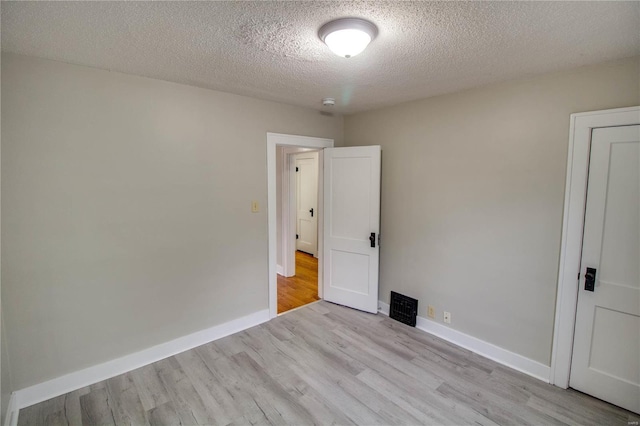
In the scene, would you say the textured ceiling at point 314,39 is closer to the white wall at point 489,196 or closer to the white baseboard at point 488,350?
the white wall at point 489,196

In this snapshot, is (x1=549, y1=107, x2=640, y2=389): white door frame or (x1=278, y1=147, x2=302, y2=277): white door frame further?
(x1=278, y1=147, x2=302, y2=277): white door frame

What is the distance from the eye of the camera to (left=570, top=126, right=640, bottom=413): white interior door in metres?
2.00

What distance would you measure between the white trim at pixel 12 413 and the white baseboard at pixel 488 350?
3266 mm

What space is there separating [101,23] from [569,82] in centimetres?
302

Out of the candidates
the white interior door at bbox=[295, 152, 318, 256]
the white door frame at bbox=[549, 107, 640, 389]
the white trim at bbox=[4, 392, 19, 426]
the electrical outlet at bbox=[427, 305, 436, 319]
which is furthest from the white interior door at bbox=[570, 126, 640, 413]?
the white interior door at bbox=[295, 152, 318, 256]

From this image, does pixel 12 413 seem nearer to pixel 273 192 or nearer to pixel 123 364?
pixel 123 364

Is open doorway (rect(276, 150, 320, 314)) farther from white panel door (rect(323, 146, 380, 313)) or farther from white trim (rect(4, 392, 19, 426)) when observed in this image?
white trim (rect(4, 392, 19, 426))

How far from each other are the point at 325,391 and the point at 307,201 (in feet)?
14.2

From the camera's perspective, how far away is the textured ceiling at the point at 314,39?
1454 millimetres

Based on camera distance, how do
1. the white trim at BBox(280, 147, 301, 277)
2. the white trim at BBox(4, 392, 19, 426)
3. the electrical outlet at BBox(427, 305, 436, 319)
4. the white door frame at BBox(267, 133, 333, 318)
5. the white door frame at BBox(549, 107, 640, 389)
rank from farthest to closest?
1. the white trim at BBox(280, 147, 301, 277)
2. the white door frame at BBox(267, 133, 333, 318)
3. the electrical outlet at BBox(427, 305, 436, 319)
4. the white door frame at BBox(549, 107, 640, 389)
5. the white trim at BBox(4, 392, 19, 426)

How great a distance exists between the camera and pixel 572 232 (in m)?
2.23

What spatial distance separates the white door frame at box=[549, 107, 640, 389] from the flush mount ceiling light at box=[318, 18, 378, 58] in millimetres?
1670

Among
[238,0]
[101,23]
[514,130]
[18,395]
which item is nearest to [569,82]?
[514,130]

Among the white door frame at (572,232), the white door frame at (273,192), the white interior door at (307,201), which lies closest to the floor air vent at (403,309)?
the white door frame at (572,232)
